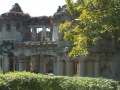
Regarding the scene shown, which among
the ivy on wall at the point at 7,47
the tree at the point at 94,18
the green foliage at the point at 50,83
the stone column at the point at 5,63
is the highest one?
the tree at the point at 94,18

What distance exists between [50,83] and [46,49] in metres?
18.1

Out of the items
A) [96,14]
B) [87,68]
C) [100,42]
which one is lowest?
[87,68]

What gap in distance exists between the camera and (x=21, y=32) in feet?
123

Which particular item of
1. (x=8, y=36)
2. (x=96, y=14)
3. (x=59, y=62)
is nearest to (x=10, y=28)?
(x=8, y=36)

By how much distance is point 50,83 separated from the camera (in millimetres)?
14188

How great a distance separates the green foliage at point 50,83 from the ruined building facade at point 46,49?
34.5ft

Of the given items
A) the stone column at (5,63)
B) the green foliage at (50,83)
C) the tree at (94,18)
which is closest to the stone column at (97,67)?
the tree at (94,18)

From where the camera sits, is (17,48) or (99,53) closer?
(99,53)

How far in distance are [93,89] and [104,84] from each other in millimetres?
625

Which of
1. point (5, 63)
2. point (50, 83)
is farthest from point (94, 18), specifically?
point (5, 63)

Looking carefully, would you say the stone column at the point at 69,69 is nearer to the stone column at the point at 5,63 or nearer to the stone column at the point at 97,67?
the stone column at the point at 97,67

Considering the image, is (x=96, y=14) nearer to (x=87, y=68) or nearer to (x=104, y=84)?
(x=104, y=84)

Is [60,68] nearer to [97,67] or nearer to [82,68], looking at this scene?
[82,68]

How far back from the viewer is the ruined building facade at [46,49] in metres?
24.7
